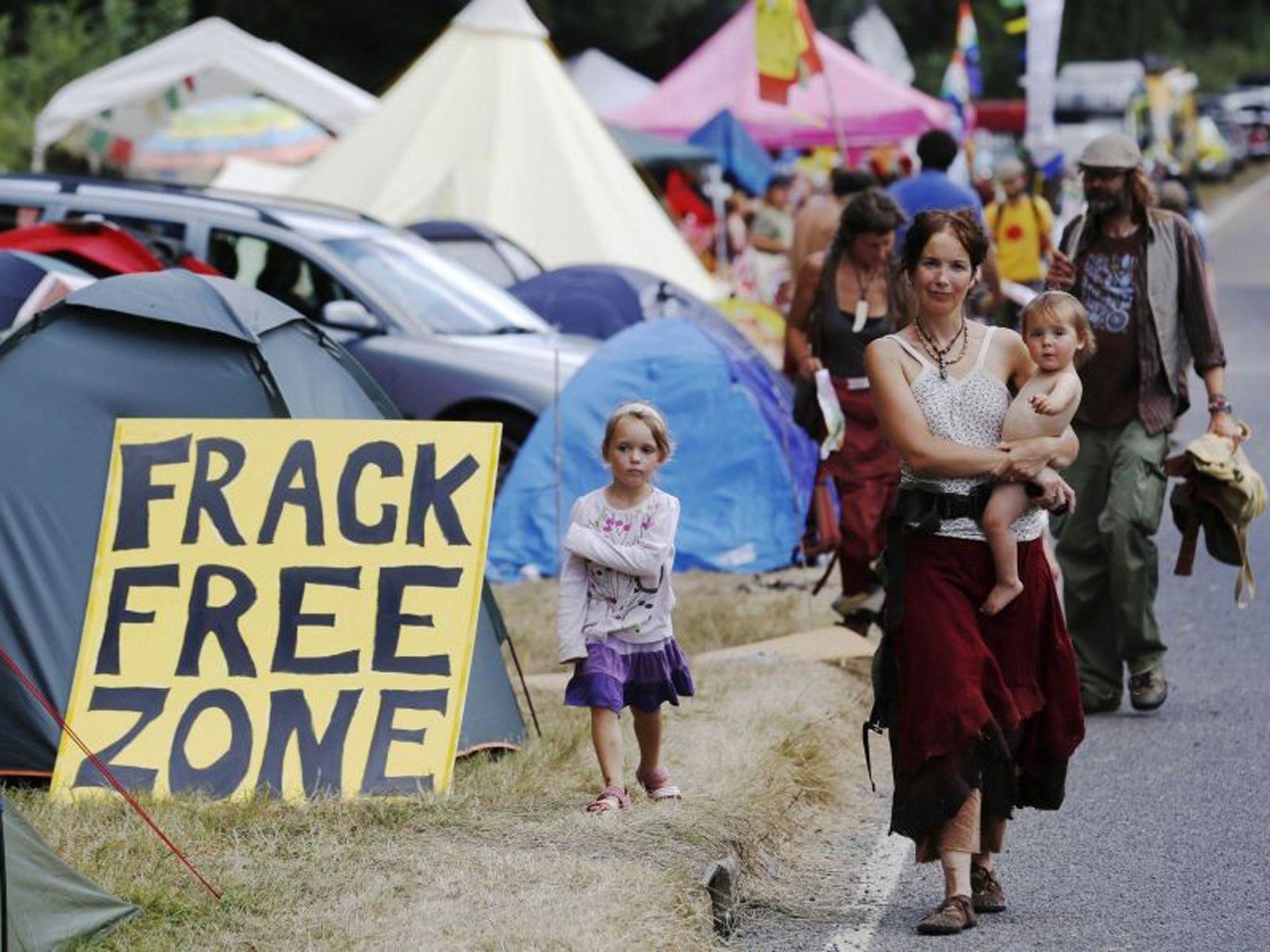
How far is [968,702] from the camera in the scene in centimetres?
573

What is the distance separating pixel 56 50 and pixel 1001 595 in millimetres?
29183

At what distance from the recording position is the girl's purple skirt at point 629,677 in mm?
6578

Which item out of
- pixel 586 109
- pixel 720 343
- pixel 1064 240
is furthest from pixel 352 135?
pixel 1064 240

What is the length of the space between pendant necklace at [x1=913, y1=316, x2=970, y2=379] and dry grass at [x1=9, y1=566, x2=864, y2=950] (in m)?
1.39

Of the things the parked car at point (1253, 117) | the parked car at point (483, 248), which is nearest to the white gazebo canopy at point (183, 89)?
the parked car at point (483, 248)

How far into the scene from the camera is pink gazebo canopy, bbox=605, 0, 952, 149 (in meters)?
31.0

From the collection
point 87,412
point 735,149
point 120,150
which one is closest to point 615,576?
point 87,412

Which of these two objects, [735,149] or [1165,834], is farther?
[735,149]

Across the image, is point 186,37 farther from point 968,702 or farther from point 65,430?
point 968,702

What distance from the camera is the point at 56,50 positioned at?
32.9 m

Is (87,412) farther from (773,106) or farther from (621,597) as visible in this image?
(773,106)

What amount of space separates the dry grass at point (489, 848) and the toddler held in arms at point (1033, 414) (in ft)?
3.49

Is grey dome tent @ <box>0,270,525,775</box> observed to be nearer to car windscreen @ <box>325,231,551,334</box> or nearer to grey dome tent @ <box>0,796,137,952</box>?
grey dome tent @ <box>0,796,137,952</box>

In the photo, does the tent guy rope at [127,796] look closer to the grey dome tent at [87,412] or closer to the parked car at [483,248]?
the grey dome tent at [87,412]
